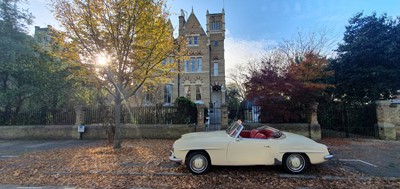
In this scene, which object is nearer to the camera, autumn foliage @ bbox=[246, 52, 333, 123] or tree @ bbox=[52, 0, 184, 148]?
tree @ bbox=[52, 0, 184, 148]

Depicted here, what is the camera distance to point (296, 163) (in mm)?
4750

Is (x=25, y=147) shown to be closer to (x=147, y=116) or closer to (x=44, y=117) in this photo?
(x=44, y=117)

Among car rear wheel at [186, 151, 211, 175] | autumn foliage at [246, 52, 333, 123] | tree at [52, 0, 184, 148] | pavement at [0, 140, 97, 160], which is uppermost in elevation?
tree at [52, 0, 184, 148]

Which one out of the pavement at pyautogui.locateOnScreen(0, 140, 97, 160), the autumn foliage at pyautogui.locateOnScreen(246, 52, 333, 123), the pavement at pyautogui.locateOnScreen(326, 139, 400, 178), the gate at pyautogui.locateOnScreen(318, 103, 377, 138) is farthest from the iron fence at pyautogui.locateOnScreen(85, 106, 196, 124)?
the gate at pyautogui.locateOnScreen(318, 103, 377, 138)

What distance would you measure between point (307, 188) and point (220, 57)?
20.9 m

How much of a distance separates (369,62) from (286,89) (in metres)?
7.73

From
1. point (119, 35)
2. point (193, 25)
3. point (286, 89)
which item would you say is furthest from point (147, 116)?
point (193, 25)

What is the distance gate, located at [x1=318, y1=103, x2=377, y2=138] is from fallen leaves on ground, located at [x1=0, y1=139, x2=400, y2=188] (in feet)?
18.9

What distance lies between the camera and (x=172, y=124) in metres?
10.8

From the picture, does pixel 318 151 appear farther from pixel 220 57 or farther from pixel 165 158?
pixel 220 57

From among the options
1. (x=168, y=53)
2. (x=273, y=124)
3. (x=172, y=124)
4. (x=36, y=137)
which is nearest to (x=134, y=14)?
(x=168, y=53)

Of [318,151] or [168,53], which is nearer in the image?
[318,151]

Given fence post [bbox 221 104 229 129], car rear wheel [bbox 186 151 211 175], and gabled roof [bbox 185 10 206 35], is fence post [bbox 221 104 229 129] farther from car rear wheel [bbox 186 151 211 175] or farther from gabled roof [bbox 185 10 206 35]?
gabled roof [bbox 185 10 206 35]

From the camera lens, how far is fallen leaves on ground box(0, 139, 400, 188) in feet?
13.8
